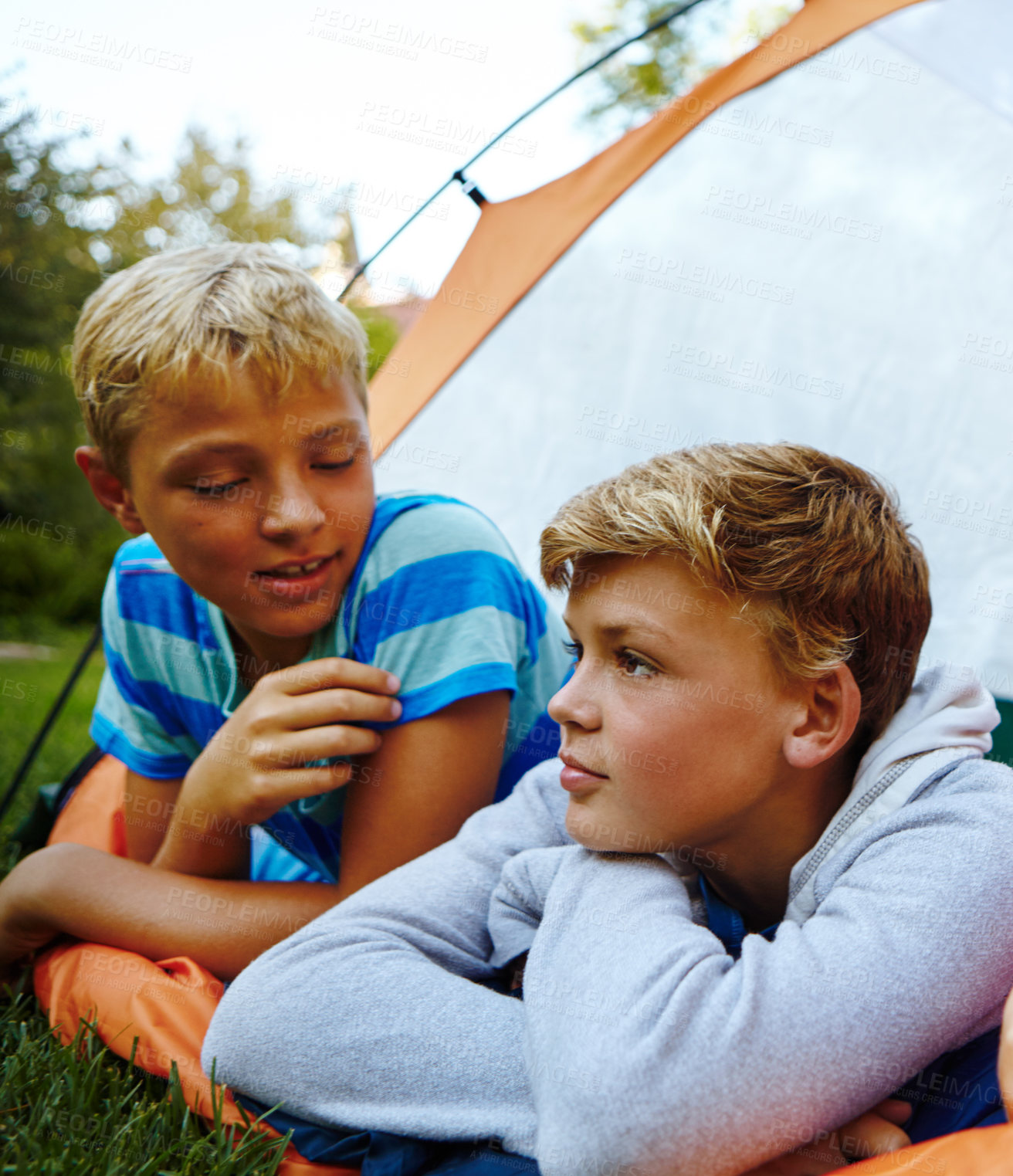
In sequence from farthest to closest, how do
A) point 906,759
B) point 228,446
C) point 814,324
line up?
point 814,324, point 228,446, point 906,759

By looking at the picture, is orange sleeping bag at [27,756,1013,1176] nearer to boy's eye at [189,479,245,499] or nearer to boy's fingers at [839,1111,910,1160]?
boy's fingers at [839,1111,910,1160]

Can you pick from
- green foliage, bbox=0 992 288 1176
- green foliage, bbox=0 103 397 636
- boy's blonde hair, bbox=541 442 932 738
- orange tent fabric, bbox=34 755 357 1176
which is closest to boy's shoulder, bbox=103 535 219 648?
orange tent fabric, bbox=34 755 357 1176

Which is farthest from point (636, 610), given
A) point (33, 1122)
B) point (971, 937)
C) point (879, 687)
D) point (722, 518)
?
point (33, 1122)

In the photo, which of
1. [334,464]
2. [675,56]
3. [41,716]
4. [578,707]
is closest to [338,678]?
[334,464]

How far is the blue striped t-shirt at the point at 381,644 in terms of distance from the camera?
1224 millimetres

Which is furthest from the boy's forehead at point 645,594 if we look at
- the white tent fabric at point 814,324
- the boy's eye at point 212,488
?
the white tent fabric at point 814,324

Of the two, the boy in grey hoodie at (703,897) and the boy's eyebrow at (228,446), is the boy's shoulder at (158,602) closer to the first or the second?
the boy's eyebrow at (228,446)

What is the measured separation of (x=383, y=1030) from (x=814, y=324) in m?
1.41

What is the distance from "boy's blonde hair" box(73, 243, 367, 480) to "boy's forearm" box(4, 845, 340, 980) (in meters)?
0.55

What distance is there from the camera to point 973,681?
3.15 ft

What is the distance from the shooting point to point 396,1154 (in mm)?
840

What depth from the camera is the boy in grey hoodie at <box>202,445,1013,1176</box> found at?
718 millimetres

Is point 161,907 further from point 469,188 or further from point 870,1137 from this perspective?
point 469,188

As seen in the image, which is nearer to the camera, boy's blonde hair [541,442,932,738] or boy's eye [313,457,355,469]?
boy's blonde hair [541,442,932,738]
